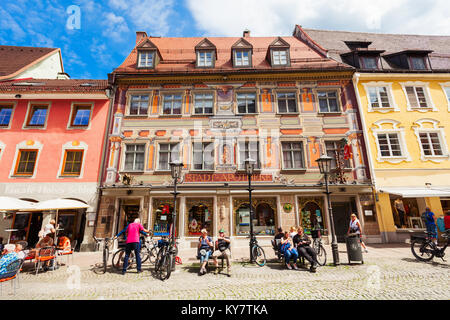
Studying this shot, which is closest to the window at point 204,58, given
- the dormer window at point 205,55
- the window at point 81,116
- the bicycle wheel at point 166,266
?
the dormer window at point 205,55

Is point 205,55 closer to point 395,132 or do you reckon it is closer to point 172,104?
point 172,104

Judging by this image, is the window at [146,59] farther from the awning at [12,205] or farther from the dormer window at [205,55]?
the awning at [12,205]

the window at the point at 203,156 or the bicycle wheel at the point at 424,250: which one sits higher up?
the window at the point at 203,156

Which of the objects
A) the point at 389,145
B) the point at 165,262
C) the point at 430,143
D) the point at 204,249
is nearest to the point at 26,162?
the point at 165,262

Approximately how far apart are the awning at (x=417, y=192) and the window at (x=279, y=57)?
34.3 ft

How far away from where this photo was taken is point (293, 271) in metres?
7.08

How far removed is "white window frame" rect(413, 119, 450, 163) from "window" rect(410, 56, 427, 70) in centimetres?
409

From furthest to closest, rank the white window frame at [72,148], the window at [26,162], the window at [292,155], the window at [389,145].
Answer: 1. the window at [389,145]
2. the window at [292,155]
3. the window at [26,162]
4. the white window frame at [72,148]

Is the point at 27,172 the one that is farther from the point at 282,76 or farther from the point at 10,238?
the point at 282,76

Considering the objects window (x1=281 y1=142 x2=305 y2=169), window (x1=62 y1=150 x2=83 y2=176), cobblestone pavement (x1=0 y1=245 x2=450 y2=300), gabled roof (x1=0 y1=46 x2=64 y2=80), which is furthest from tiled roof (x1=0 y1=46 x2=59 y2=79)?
window (x1=281 y1=142 x2=305 y2=169)

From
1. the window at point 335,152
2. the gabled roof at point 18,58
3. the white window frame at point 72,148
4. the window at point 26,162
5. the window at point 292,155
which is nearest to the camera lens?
the white window frame at point 72,148

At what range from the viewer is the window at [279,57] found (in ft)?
50.2

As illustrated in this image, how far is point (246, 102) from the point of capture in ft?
47.5

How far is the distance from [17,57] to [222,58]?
1833 cm
